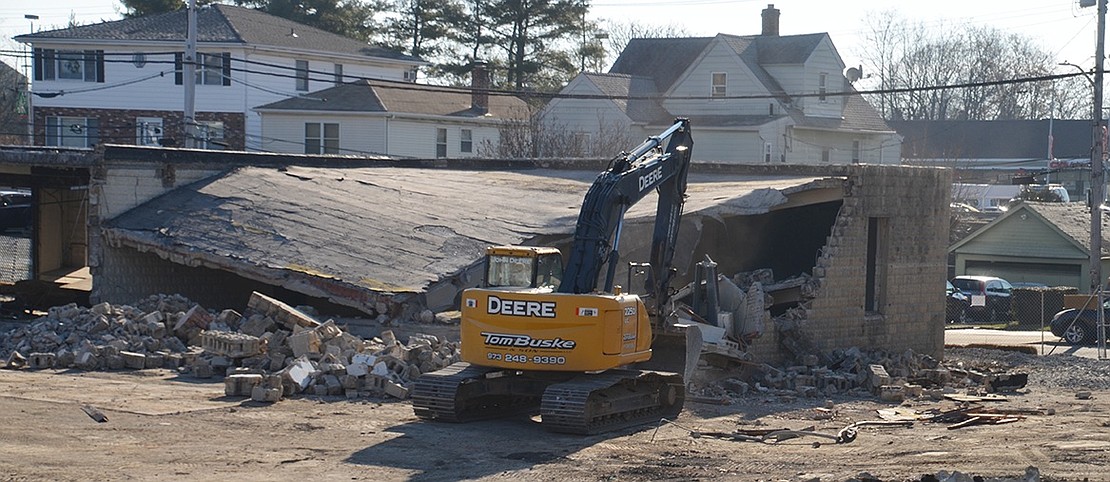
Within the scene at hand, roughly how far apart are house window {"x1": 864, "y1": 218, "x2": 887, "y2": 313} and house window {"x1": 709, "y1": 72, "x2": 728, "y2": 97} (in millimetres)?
24531

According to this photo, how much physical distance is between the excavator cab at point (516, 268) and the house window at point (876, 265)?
11.4m

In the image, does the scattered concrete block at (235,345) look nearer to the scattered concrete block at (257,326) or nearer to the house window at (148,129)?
the scattered concrete block at (257,326)

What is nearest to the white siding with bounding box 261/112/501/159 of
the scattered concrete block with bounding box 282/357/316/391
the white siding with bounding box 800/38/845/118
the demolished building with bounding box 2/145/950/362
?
the white siding with bounding box 800/38/845/118

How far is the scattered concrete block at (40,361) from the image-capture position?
21.2 metres

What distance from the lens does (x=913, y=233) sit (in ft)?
88.4

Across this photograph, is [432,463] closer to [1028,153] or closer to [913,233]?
[913,233]

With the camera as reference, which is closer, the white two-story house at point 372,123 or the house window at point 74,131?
the white two-story house at point 372,123

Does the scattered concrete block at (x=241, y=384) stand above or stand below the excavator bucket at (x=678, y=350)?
below

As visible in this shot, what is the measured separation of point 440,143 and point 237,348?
29572 mm

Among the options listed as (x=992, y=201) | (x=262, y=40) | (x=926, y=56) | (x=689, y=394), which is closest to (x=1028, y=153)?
(x=992, y=201)

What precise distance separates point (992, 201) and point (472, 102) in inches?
1612

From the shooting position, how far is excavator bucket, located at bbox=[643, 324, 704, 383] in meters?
18.6

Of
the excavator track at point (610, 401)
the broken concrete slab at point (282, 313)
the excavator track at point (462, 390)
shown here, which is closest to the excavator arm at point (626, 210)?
the excavator track at point (610, 401)

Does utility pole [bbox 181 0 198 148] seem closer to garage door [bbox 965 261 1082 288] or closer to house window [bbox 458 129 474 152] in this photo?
house window [bbox 458 129 474 152]
